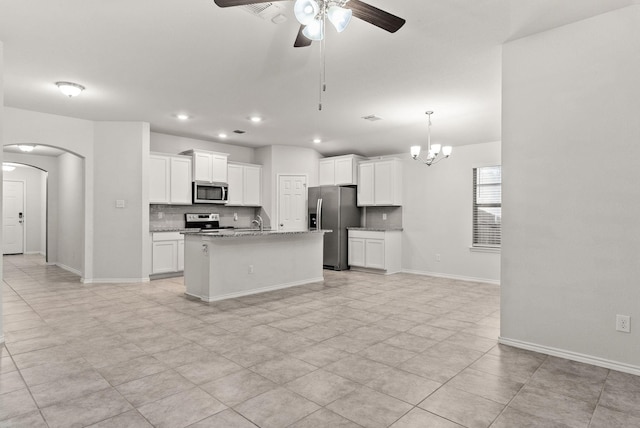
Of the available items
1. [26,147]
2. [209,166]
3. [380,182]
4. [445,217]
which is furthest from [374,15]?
[26,147]

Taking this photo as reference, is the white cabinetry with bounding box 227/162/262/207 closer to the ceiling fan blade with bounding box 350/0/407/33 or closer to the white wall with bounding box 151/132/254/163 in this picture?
the white wall with bounding box 151/132/254/163

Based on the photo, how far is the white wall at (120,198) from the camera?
6.07 m

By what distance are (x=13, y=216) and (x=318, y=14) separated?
11928 millimetres

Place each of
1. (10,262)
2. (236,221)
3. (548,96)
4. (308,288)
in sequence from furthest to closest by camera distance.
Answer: (10,262), (236,221), (308,288), (548,96)

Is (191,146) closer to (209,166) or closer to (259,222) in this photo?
(209,166)

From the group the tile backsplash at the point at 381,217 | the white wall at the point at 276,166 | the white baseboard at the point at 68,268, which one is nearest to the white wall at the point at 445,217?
the tile backsplash at the point at 381,217

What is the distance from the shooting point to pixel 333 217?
26.0ft

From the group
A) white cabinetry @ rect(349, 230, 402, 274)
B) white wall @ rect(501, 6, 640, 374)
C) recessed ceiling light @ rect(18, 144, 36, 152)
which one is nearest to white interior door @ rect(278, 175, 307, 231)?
white cabinetry @ rect(349, 230, 402, 274)

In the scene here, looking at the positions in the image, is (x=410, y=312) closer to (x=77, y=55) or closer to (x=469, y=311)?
(x=469, y=311)

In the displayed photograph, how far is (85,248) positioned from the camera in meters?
6.01

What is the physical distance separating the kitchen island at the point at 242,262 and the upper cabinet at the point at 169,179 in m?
1.73

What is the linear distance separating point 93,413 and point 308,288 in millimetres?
3799

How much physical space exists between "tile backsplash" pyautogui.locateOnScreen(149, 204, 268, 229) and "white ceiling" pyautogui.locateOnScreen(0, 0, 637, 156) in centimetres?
181

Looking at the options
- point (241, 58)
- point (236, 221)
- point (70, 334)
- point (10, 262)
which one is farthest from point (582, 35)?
point (10, 262)
